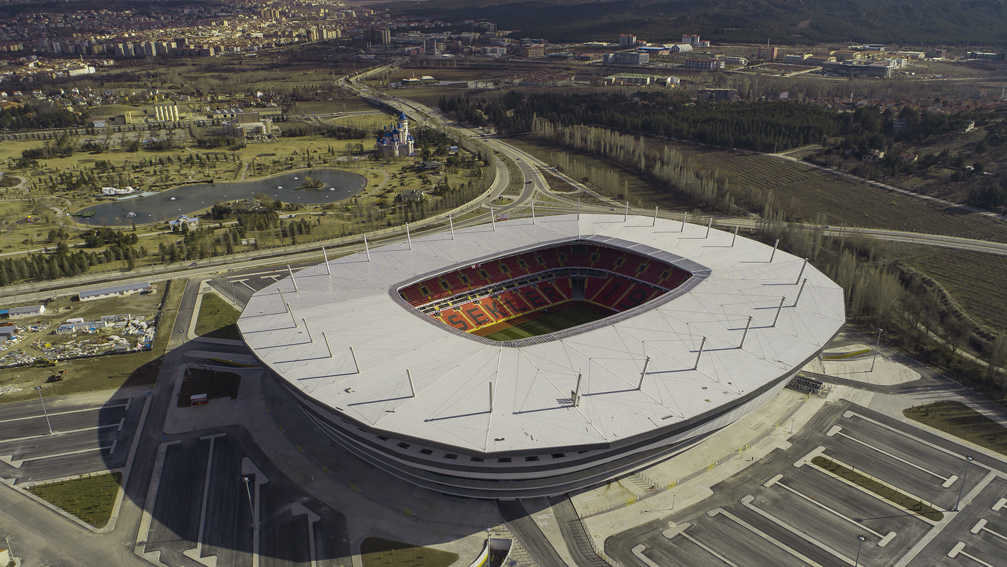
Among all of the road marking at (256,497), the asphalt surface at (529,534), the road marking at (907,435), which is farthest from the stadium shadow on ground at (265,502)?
the road marking at (907,435)

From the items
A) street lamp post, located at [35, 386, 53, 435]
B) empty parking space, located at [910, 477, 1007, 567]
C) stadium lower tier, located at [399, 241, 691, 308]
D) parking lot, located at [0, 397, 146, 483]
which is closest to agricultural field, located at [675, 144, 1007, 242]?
stadium lower tier, located at [399, 241, 691, 308]

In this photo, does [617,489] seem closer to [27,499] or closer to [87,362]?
[27,499]

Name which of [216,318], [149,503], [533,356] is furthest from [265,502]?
[216,318]

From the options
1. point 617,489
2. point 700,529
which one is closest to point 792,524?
point 700,529

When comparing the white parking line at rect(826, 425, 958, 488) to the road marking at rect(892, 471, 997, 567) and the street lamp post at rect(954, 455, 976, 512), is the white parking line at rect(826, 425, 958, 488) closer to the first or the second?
the street lamp post at rect(954, 455, 976, 512)

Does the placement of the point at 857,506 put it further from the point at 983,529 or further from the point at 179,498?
the point at 179,498

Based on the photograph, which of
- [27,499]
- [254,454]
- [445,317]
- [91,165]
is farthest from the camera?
[91,165]

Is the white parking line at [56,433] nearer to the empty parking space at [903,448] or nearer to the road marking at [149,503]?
the road marking at [149,503]
